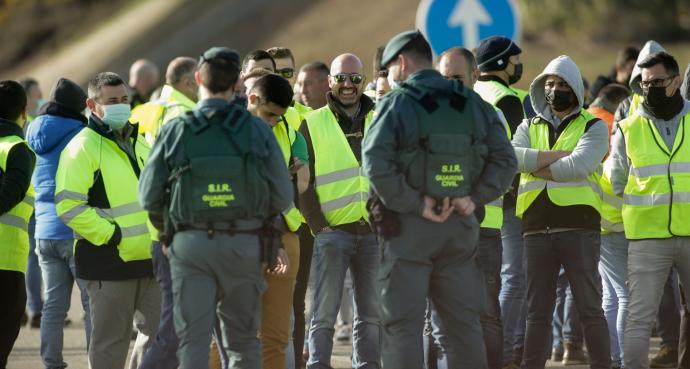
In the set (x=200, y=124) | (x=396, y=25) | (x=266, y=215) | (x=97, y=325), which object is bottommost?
(x=97, y=325)

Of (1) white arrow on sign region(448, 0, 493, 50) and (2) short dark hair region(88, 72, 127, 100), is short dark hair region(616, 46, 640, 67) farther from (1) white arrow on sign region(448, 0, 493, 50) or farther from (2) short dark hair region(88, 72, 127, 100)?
(2) short dark hair region(88, 72, 127, 100)

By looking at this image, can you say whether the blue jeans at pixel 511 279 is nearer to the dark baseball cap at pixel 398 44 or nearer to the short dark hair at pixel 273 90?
the short dark hair at pixel 273 90

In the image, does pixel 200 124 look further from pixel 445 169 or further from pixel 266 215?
pixel 445 169

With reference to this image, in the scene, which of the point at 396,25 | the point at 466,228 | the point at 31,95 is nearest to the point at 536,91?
the point at 466,228

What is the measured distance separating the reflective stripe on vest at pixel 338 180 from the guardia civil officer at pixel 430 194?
62.2 inches

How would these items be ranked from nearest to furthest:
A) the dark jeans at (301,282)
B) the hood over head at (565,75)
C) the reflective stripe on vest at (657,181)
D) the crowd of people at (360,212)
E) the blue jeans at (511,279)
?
1. the crowd of people at (360,212)
2. the reflective stripe on vest at (657,181)
3. the hood over head at (565,75)
4. the dark jeans at (301,282)
5. the blue jeans at (511,279)

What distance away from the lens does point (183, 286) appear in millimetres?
8055

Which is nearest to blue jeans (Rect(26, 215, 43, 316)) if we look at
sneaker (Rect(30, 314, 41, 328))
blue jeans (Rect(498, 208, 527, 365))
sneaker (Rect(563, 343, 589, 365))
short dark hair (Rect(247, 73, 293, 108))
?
sneaker (Rect(30, 314, 41, 328))

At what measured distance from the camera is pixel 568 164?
9.81 m

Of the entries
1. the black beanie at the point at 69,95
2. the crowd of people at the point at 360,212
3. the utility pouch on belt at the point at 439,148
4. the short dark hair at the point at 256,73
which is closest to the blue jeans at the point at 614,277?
the crowd of people at the point at 360,212

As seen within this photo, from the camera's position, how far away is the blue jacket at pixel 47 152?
1151 centimetres

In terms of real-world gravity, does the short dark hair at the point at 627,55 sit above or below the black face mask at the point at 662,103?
above

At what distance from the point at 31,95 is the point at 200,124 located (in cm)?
764

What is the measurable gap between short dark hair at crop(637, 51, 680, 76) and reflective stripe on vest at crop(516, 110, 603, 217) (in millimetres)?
534
